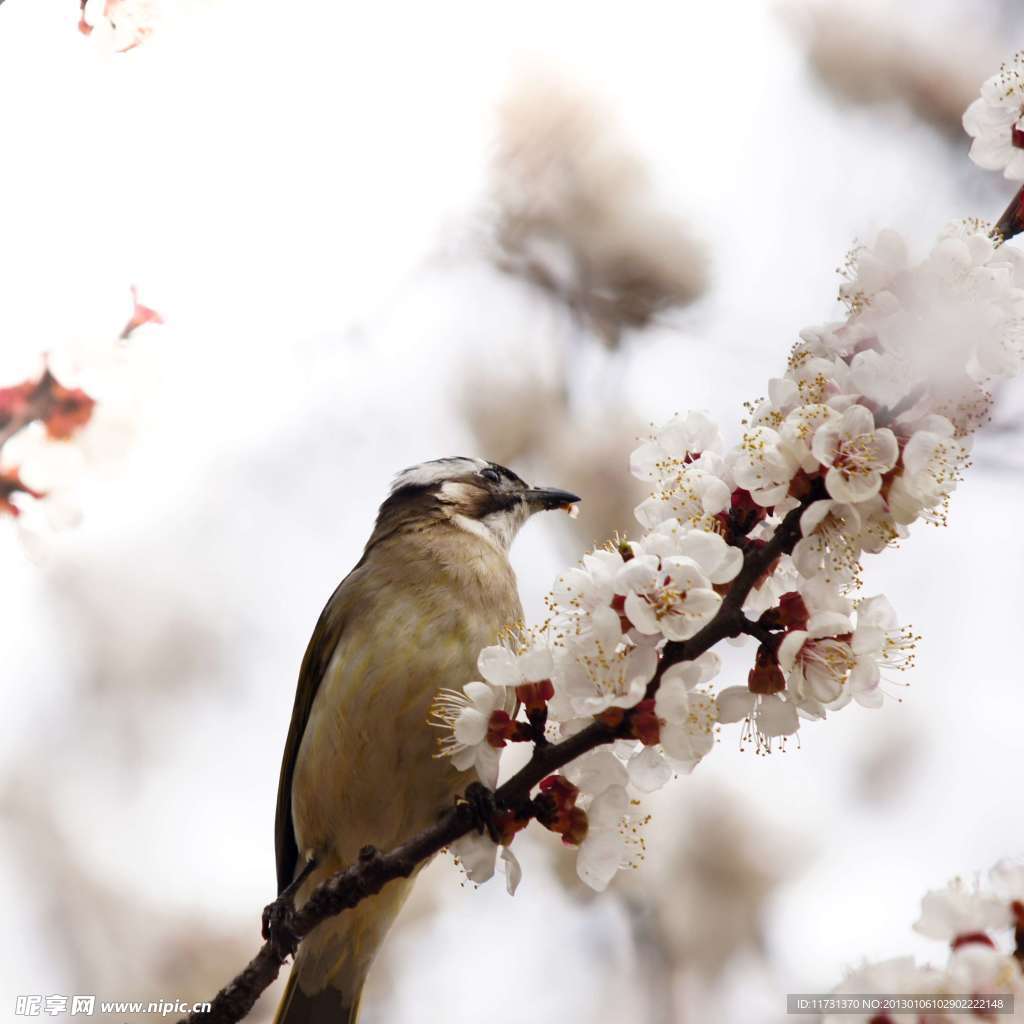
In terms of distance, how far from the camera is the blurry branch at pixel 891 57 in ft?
7.08

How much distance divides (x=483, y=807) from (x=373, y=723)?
1.78 ft

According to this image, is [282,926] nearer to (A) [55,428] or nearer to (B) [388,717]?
(B) [388,717]

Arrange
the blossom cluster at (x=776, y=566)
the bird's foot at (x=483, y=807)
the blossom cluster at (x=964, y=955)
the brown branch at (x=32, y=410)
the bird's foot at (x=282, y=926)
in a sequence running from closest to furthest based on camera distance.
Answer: the blossom cluster at (x=964, y=955), the blossom cluster at (x=776, y=566), the bird's foot at (x=483, y=807), the bird's foot at (x=282, y=926), the brown branch at (x=32, y=410)

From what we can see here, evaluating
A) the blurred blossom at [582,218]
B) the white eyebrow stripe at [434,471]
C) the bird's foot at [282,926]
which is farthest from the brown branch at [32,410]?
the blurred blossom at [582,218]

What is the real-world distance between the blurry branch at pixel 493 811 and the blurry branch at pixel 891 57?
1330 mm

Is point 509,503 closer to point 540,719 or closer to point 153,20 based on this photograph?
point 540,719

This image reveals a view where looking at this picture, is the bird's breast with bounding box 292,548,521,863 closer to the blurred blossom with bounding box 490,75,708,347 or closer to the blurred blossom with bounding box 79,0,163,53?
the blurred blossom with bounding box 490,75,708,347

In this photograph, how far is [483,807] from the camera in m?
1.21

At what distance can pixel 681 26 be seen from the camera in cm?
238

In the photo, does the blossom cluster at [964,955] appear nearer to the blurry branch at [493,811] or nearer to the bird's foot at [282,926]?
the blurry branch at [493,811]

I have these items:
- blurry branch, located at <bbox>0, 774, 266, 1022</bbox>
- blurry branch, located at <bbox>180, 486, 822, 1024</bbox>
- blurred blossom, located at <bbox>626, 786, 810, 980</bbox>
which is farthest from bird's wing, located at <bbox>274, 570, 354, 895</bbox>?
blurred blossom, located at <bbox>626, 786, 810, 980</bbox>

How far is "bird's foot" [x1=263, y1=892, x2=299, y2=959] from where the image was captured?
141 cm

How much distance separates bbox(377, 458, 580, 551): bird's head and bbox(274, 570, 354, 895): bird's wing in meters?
0.27

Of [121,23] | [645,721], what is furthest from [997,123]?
[121,23]
